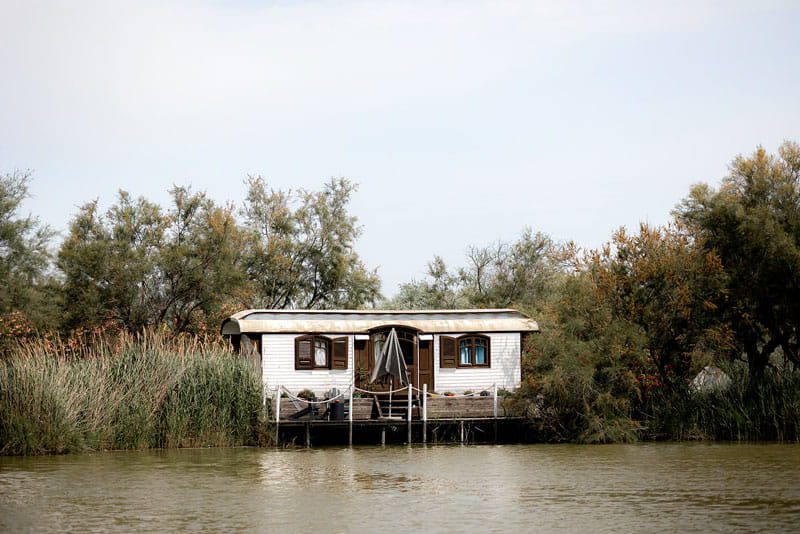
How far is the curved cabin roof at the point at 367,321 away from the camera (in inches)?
1252

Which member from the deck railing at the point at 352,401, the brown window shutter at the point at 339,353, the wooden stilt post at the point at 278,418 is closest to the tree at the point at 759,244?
the deck railing at the point at 352,401

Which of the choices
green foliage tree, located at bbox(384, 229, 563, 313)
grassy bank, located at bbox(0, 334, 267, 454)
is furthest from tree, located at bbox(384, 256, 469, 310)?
grassy bank, located at bbox(0, 334, 267, 454)

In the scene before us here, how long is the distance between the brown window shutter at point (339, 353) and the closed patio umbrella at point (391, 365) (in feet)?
3.33

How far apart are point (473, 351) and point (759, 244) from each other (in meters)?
8.94

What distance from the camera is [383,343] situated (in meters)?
32.4

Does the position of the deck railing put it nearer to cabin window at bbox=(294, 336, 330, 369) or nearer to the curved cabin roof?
cabin window at bbox=(294, 336, 330, 369)

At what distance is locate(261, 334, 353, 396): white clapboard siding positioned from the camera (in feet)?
103

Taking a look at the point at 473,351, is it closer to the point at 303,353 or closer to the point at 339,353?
the point at 339,353

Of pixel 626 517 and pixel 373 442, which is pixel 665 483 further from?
pixel 373 442

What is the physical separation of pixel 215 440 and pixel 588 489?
11509 mm

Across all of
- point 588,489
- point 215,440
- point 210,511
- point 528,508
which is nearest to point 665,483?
point 588,489

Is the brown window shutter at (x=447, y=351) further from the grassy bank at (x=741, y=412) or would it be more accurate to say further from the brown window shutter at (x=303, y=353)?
the grassy bank at (x=741, y=412)

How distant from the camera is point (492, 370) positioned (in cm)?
3238

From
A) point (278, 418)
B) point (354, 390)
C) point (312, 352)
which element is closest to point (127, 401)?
point (278, 418)
